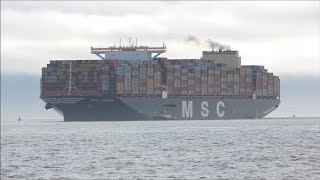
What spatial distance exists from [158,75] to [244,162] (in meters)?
96.8

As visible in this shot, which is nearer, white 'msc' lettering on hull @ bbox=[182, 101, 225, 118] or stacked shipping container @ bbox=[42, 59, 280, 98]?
stacked shipping container @ bbox=[42, 59, 280, 98]

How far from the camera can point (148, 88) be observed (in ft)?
483

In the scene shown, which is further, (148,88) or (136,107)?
(148,88)

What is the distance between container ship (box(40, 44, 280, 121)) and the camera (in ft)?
472

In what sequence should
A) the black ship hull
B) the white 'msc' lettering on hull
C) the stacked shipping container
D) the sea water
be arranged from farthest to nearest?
the white 'msc' lettering on hull < the stacked shipping container < the black ship hull < the sea water

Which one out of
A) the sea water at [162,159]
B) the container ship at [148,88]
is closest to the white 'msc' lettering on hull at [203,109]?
the container ship at [148,88]

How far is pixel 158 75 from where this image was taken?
5866 inches

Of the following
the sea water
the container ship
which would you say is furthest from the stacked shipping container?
the sea water

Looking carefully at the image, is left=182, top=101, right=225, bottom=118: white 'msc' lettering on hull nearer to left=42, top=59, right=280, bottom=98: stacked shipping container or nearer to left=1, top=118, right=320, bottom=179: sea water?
left=42, top=59, right=280, bottom=98: stacked shipping container

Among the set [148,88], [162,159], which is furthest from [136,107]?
[162,159]

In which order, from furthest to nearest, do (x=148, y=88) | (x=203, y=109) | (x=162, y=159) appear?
1. (x=203, y=109)
2. (x=148, y=88)
3. (x=162, y=159)

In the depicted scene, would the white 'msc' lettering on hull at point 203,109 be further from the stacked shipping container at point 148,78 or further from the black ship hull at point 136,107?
the stacked shipping container at point 148,78

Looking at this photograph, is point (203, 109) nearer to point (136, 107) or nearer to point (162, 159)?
point (136, 107)

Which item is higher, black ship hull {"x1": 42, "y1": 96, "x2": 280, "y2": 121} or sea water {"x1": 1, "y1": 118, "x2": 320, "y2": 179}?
black ship hull {"x1": 42, "y1": 96, "x2": 280, "y2": 121}
